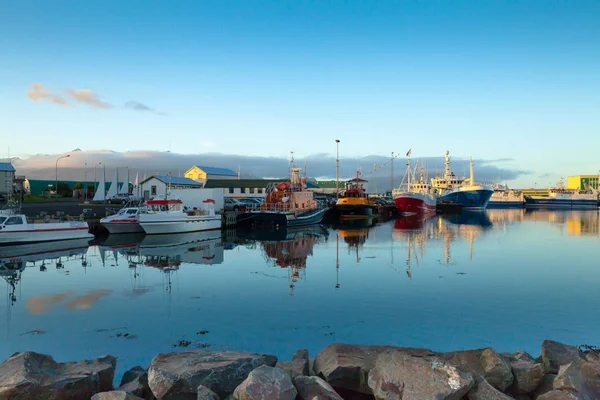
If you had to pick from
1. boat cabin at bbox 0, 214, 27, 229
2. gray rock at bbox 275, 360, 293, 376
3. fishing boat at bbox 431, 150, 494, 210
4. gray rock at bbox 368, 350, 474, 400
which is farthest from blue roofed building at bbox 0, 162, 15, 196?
fishing boat at bbox 431, 150, 494, 210

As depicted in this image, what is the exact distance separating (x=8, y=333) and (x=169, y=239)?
21.2 meters

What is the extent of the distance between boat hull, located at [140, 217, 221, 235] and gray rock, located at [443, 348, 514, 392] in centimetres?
2976

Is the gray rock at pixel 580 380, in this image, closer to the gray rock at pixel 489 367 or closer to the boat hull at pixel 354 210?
the gray rock at pixel 489 367

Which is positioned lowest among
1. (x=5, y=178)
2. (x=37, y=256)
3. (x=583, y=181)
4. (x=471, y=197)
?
(x=37, y=256)

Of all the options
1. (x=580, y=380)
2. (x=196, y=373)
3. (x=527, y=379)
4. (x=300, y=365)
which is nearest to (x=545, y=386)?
(x=527, y=379)

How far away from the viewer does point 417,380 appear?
583 centimetres

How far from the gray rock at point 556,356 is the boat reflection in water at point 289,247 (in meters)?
8.56

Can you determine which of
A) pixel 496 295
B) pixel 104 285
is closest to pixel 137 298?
pixel 104 285

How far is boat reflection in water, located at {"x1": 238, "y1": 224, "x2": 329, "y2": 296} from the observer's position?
1991 centimetres

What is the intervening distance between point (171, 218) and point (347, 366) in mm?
29358

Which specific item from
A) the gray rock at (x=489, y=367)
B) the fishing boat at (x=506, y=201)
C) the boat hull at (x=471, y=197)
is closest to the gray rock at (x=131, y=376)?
the gray rock at (x=489, y=367)

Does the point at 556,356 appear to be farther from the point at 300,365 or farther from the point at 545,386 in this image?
the point at 300,365

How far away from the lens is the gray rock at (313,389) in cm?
588

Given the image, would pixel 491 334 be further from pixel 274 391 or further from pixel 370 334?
pixel 274 391
